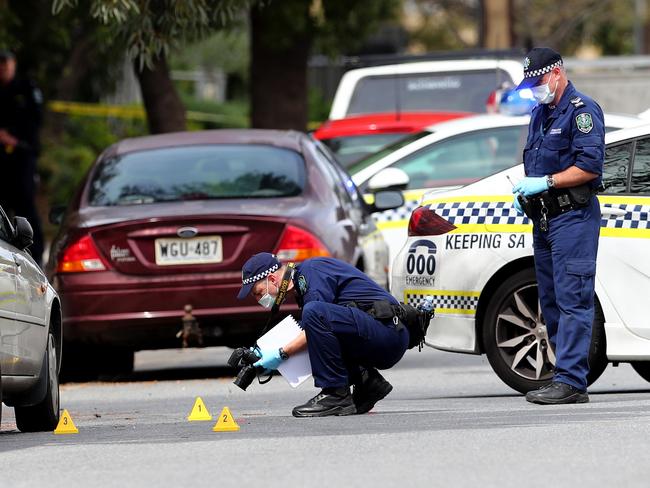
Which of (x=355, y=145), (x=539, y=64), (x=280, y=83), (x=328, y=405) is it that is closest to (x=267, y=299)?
(x=328, y=405)

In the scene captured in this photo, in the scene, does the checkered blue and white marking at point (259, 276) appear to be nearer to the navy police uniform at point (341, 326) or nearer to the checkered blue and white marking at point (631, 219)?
the navy police uniform at point (341, 326)

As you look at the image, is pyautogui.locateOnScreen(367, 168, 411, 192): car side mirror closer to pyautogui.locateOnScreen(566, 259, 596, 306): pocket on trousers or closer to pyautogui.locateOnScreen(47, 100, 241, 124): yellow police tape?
pyautogui.locateOnScreen(566, 259, 596, 306): pocket on trousers

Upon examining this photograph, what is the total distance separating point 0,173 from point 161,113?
11.3 ft

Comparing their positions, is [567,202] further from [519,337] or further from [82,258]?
[82,258]

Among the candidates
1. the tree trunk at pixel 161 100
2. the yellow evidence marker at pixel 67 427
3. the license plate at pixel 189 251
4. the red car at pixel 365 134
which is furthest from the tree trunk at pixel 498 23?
the yellow evidence marker at pixel 67 427

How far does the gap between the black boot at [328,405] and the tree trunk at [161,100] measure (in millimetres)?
11102

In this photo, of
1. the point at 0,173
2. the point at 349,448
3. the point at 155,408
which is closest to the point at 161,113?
the point at 0,173

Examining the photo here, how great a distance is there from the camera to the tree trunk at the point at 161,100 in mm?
19562

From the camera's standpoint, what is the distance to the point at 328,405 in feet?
28.7

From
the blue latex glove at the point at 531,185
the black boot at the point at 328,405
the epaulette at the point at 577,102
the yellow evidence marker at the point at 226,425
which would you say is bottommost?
the black boot at the point at 328,405

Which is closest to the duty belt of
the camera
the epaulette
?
the epaulette

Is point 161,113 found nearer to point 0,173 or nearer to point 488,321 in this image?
point 0,173

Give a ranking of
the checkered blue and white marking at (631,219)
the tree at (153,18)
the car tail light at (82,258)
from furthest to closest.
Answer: the tree at (153,18)
the car tail light at (82,258)
the checkered blue and white marking at (631,219)

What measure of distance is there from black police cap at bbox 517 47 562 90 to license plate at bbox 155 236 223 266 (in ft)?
8.66
